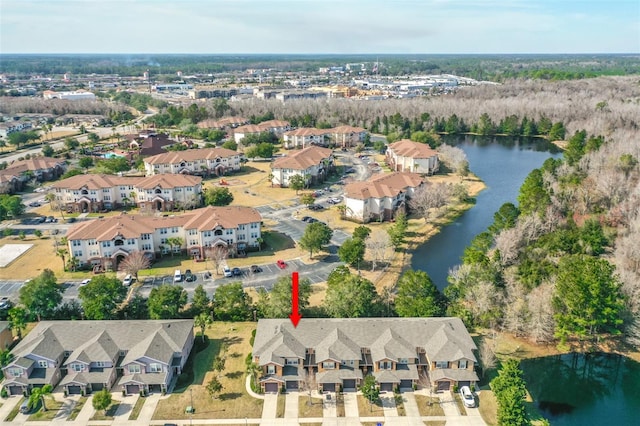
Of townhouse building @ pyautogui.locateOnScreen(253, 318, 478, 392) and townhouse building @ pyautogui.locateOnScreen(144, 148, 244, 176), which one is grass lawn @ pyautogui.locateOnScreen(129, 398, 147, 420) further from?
townhouse building @ pyautogui.locateOnScreen(144, 148, 244, 176)

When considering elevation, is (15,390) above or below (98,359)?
below

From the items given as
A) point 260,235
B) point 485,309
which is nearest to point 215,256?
point 260,235

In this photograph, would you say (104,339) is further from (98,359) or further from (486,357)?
(486,357)

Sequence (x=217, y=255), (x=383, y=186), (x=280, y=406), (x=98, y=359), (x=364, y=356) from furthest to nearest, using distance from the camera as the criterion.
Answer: (x=383, y=186), (x=217, y=255), (x=364, y=356), (x=98, y=359), (x=280, y=406)

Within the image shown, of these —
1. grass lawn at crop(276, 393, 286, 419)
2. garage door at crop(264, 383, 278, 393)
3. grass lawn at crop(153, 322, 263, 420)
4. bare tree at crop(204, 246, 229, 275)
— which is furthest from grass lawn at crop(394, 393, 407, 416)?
bare tree at crop(204, 246, 229, 275)

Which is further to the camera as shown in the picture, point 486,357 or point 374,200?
point 374,200

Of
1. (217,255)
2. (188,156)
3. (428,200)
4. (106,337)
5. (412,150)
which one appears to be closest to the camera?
(106,337)

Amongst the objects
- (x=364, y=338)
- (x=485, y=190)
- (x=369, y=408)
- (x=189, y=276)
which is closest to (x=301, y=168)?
Result: (x=485, y=190)

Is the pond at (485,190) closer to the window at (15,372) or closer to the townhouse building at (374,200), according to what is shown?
the townhouse building at (374,200)

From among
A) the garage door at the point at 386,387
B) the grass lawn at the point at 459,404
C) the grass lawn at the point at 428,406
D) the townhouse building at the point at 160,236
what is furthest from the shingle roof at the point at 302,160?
the grass lawn at the point at 459,404
